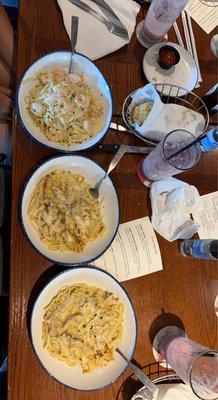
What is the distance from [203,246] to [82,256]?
374 millimetres

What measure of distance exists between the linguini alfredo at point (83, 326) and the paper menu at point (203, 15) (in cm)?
111

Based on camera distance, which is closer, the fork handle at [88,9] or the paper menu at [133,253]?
the paper menu at [133,253]

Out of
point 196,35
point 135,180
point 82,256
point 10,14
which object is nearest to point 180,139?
point 135,180

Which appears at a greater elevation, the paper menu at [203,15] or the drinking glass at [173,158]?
the paper menu at [203,15]

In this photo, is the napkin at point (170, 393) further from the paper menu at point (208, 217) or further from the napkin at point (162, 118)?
the napkin at point (162, 118)

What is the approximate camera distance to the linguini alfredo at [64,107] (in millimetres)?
1329

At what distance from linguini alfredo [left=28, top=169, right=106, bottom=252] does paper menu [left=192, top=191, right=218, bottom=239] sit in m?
0.36

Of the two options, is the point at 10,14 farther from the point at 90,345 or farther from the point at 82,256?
the point at 90,345

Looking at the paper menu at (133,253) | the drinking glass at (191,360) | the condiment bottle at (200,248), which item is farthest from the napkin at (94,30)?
the drinking glass at (191,360)

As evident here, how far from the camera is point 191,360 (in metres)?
1.16

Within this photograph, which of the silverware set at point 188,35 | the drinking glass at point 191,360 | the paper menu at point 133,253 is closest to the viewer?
the drinking glass at point 191,360

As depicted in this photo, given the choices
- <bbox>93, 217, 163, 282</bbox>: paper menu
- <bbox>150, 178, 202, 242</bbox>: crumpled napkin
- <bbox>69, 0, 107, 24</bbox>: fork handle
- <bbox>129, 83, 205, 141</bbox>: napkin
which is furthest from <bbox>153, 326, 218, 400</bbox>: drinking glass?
<bbox>69, 0, 107, 24</bbox>: fork handle

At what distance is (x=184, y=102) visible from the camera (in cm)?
155

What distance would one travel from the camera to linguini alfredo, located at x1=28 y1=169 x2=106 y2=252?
1254mm
